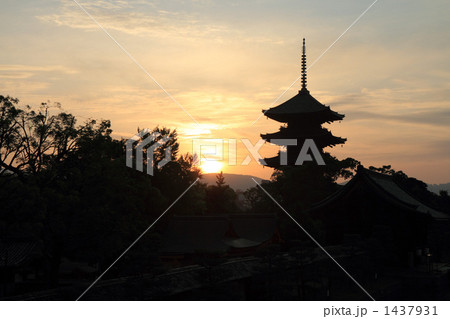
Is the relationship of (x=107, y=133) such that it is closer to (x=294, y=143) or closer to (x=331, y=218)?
(x=331, y=218)

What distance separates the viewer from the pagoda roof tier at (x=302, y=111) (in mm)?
63344

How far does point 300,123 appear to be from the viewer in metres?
65.1

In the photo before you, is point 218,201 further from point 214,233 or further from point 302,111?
point 214,233

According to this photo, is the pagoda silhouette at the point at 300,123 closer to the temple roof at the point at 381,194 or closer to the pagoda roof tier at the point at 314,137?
the pagoda roof tier at the point at 314,137

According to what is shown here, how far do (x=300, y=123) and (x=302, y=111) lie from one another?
218 centimetres

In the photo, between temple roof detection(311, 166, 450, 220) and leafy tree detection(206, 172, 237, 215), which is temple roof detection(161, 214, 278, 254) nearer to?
temple roof detection(311, 166, 450, 220)

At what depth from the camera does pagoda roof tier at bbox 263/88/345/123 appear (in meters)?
63.3

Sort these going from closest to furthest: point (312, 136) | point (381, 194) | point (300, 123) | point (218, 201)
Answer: point (381, 194)
point (312, 136)
point (300, 123)
point (218, 201)

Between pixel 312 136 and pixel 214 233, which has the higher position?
pixel 312 136

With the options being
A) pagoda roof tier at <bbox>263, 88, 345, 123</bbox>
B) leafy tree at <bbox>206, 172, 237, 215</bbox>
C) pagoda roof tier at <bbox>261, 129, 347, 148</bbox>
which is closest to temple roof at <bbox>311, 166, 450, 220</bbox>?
pagoda roof tier at <bbox>261, 129, 347, 148</bbox>

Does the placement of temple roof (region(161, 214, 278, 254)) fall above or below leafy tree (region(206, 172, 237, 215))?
below

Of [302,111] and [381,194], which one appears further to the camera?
[302,111]

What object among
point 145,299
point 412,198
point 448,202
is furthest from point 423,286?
point 448,202

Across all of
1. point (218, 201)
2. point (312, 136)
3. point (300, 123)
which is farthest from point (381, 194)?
point (218, 201)
